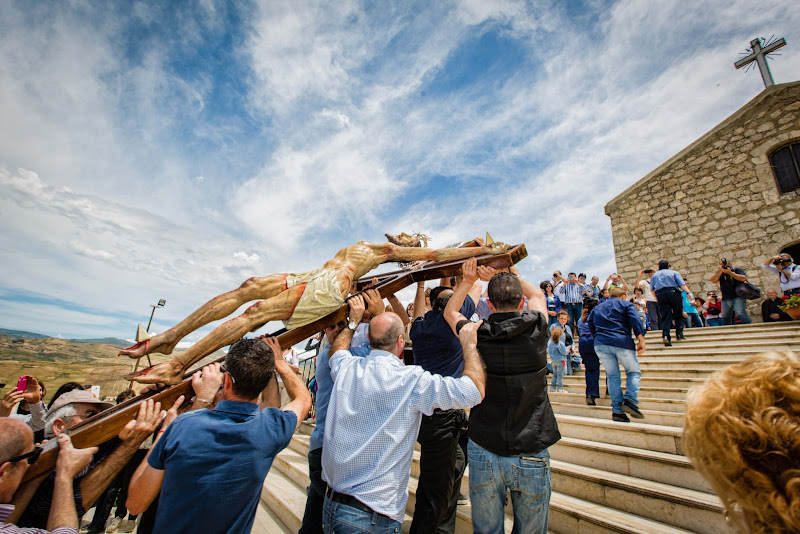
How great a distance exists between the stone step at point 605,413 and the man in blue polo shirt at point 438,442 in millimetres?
2464

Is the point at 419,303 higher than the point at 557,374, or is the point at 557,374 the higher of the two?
the point at 419,303

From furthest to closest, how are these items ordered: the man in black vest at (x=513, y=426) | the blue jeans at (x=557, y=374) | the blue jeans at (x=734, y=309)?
the blue jeans at (x=734, y=309) < the blue jeans at (x=557, y=374) < the man in black vest at (x=513, y=426)

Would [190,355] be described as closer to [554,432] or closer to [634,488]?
[554,432]

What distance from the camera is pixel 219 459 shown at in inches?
64.8

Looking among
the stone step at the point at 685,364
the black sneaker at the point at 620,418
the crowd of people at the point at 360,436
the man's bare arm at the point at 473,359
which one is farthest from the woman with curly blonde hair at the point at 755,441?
the stone step at the point at 685,364

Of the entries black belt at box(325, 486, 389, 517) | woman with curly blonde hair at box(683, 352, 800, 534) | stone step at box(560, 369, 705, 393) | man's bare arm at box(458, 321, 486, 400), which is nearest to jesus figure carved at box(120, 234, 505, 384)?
man's bare arm at box(458, 321, 486, 400)

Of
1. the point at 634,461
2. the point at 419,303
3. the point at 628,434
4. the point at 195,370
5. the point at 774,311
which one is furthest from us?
the point at 774,311

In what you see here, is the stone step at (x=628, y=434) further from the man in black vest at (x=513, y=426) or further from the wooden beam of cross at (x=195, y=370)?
the wooden beam of cross at (x=195, y=370)

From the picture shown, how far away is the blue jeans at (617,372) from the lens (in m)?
4.40

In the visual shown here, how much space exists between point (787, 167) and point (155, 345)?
1615 cm

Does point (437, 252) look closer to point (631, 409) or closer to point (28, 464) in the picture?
point (28, 464)

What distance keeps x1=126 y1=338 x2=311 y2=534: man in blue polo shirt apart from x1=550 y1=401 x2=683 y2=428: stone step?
3879 mm

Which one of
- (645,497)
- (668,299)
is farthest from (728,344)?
(645,497)

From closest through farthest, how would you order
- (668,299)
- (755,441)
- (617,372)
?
1. (755,441)
2. (617,372)
3. (668,299)
